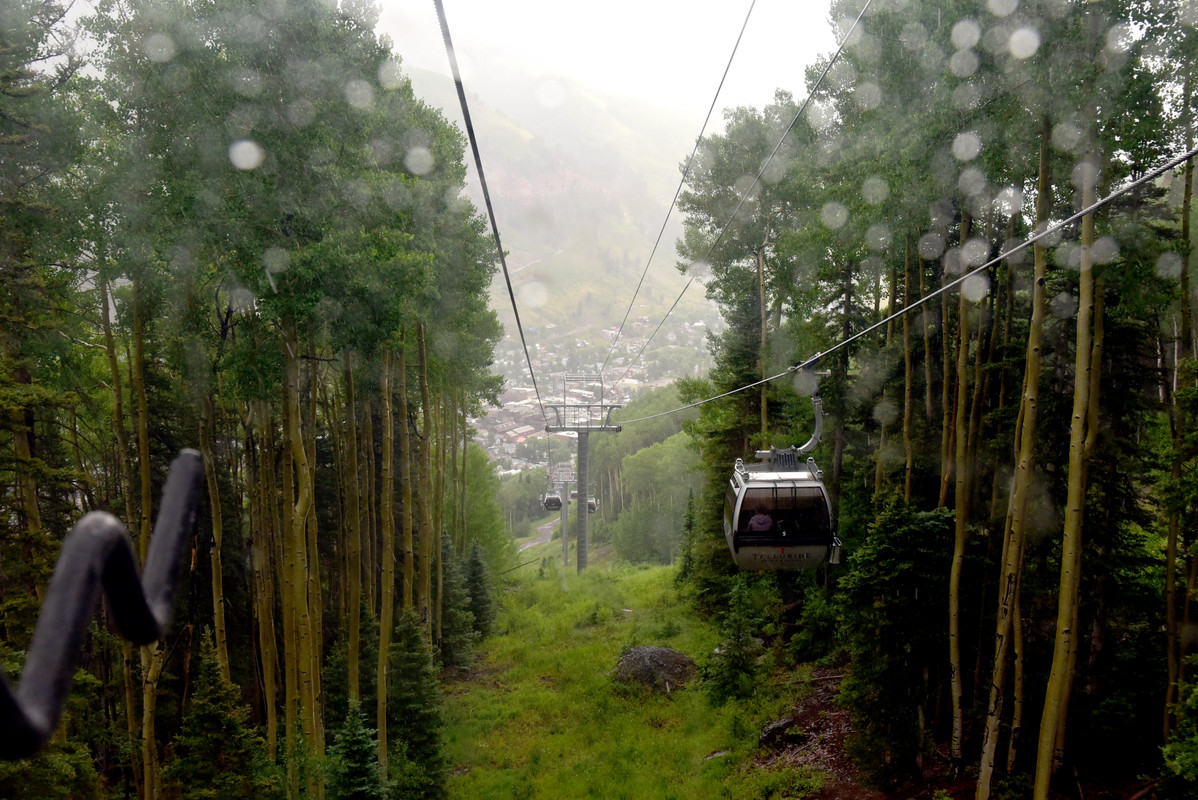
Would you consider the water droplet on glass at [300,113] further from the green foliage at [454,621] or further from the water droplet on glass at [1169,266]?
the green foliage at [454,621]

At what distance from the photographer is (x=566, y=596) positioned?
112 feet

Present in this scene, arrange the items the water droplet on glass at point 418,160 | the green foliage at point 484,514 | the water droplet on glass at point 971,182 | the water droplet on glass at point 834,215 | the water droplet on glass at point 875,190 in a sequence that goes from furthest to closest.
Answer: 1. the green foliage at point 484,514
2. the water droplet on glass at point 834,215
3. the water droplet on glass at point 418,160
4. the water droplet on glass at point 875,190
5. the water droplet on glass at point 971,182

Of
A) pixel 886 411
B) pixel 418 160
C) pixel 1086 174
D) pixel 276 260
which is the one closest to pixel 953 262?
pixel 1086 174

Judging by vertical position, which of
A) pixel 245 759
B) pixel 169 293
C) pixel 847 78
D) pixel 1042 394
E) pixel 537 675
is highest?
pixel 847 78

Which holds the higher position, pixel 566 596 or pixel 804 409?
pixel 804 409

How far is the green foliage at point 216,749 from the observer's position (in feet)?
38.7

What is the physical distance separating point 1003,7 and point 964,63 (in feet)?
3.35

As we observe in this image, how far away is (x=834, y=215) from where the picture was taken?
15.4 m

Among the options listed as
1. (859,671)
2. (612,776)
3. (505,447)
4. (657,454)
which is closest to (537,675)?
(612,776)

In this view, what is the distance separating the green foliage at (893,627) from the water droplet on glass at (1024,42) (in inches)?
290

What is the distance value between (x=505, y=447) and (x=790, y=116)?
141819 mm

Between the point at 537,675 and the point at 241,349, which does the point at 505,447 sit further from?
the point at 241,349

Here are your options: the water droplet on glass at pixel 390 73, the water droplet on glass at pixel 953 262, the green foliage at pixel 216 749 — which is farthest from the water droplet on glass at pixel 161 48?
the water droplet on glass at pixel 953 262

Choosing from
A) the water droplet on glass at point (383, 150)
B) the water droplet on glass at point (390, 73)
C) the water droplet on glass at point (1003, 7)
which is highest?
the water droplet on glass at point (390, 73)
